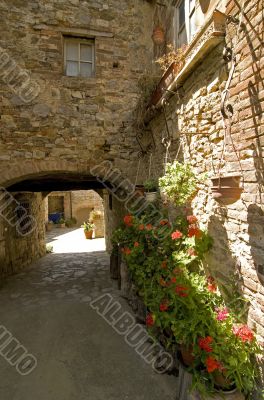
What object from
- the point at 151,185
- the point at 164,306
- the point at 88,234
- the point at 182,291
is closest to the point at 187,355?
the point at 164,306

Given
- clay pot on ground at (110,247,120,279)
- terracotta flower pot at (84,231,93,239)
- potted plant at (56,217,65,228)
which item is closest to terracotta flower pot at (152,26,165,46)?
clay pot on ground at (110,247,120,279)

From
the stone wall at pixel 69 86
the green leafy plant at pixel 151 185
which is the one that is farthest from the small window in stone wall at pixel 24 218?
the green leafy plant at pixel 151 185

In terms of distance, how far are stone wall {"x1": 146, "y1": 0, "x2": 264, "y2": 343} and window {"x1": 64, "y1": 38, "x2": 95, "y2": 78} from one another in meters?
3.14

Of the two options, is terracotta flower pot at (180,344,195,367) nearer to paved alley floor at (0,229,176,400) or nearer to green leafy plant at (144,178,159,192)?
paved alley floor at (0,229,176,400)

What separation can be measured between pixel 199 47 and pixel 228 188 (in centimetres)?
154

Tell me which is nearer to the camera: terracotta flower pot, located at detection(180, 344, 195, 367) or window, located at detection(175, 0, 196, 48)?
terracotta flower pot, located at detection(180, 344, 195, 367)

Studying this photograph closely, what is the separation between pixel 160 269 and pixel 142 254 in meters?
0.59

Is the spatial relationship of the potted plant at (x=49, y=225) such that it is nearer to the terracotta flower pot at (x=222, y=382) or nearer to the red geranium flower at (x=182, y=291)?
the red geranium flower at (x=182, y=291)

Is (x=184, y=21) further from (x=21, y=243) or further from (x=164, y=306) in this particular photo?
(x=21, y=243)

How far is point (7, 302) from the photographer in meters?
4.80

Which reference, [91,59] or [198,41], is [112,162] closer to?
[91,59]

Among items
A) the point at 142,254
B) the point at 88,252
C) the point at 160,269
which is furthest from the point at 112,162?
the point at 88,252

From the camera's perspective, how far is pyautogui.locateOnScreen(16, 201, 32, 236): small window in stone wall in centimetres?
749

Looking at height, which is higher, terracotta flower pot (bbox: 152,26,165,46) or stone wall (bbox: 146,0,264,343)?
terracotta flower pot (bbox: 152,26,165,46)
